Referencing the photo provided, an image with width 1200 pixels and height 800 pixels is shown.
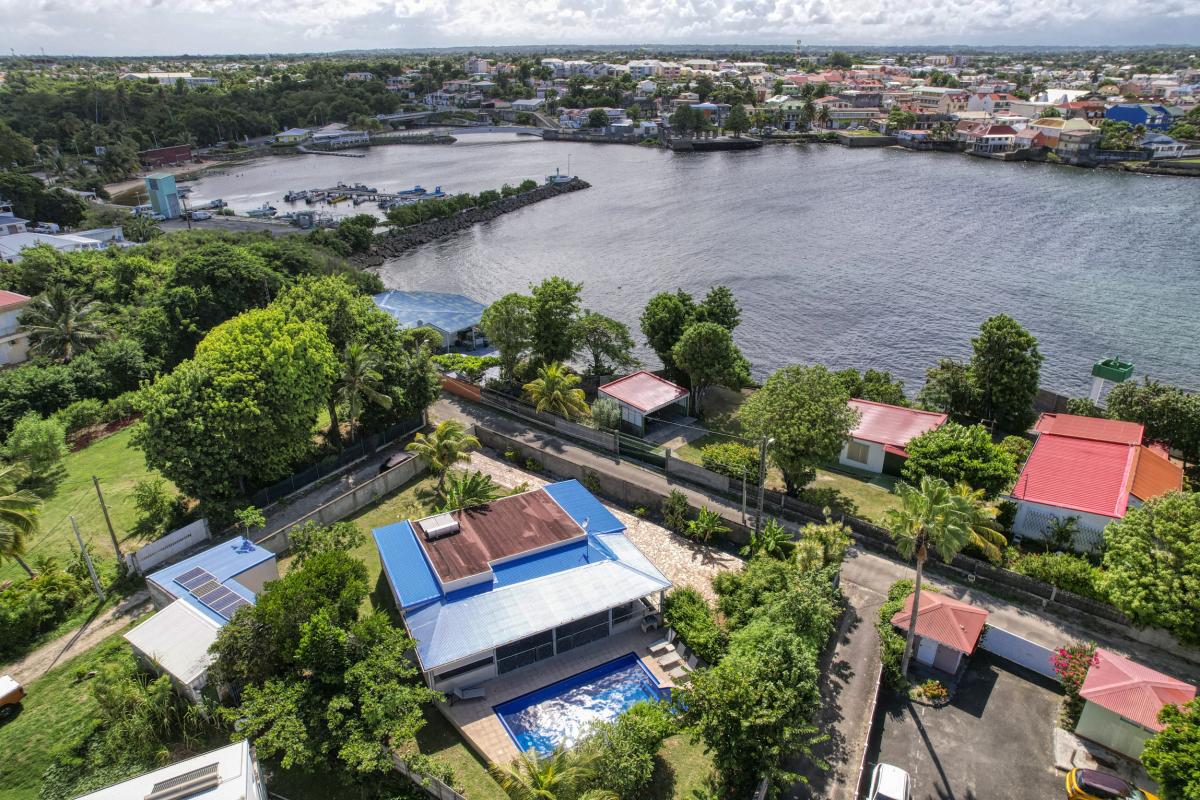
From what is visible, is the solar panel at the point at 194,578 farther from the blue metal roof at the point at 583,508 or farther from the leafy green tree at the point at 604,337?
the leafy green tree at the point at 604,337

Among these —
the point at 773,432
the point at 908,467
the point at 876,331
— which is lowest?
the point at 876,331

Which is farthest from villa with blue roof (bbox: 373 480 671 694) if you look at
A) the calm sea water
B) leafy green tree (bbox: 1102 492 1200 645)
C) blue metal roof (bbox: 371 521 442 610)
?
the calm sea water

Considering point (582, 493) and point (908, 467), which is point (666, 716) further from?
point (908, 467)

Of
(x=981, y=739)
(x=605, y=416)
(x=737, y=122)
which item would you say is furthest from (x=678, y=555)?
(x=737, y=122)

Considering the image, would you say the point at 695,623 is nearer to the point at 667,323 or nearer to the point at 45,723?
the point at 45,723

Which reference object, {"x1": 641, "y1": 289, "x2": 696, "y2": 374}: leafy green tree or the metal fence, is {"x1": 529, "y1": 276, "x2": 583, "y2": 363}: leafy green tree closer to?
{"x1": 641, "y1": 289, "x2": 696, "y2": 374}: leafy green tree

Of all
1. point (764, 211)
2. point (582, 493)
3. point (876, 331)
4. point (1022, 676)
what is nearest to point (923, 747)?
point (1022, 676)
